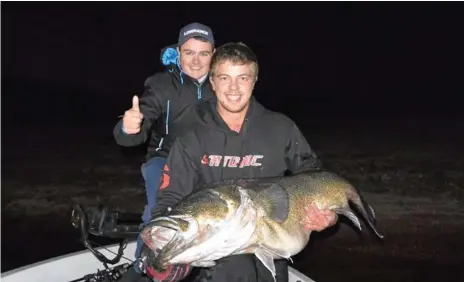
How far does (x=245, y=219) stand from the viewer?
3219 mm

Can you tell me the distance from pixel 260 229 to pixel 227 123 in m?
0.98

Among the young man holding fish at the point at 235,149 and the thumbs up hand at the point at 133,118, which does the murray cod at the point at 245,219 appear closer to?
the young man holding fish at the point at 235,149

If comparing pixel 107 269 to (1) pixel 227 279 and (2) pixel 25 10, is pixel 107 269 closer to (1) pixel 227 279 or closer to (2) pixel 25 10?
(1) pixel 227 279

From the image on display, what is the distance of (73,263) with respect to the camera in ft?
17.0

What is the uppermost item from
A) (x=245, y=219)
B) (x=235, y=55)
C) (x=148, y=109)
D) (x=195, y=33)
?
(x=195, y=33)

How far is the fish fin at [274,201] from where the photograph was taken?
3.36 metres

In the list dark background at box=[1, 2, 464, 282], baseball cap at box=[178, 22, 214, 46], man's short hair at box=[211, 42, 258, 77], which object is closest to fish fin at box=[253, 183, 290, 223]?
man's short hair at box=[211, 42, 258, 77]

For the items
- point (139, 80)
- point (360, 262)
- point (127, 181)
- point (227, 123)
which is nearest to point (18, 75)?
point (139, 80)

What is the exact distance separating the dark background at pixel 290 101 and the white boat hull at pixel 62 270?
278cm

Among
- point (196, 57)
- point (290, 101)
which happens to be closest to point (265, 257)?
point (196, 57)

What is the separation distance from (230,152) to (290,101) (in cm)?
2645

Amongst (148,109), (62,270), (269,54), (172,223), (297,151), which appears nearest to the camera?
(172,223)

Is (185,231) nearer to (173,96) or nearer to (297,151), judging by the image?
(297,151)

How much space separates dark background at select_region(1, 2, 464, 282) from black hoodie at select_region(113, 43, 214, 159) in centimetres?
345
